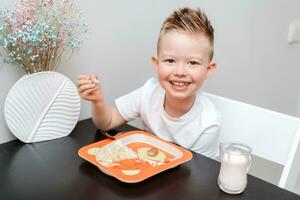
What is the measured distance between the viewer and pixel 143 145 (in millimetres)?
999

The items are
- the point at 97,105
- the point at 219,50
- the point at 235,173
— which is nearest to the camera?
the point at 235,173

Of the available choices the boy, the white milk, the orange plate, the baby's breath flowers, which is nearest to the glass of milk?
the white milk

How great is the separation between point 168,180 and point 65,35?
1.46 ft

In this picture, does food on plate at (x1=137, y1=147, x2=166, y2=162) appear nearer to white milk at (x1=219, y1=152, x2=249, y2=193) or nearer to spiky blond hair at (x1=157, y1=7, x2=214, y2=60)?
white milk at (x1=219, y1=152, x2=249, y2=193)

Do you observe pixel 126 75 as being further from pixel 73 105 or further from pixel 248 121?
pixel 248 121

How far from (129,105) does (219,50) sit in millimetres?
597

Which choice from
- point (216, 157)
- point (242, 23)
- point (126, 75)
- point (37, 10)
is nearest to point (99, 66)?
point (126, 75)

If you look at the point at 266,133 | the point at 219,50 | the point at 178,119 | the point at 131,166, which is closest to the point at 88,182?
the point at 131,166

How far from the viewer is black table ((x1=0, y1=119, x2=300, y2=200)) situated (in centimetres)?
77

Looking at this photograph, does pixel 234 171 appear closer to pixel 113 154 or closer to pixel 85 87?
pixel 113 154

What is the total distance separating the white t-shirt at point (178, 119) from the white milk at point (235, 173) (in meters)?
0.23

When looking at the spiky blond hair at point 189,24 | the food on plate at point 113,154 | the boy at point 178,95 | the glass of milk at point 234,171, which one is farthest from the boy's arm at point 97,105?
the glass of milk at point 234,171

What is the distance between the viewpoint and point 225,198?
77 centimetres

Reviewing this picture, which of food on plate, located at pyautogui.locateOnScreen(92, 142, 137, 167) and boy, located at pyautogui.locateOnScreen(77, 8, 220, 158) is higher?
boy, located at pyautogui.locateOnScreen(77, 8, 220, 158)
